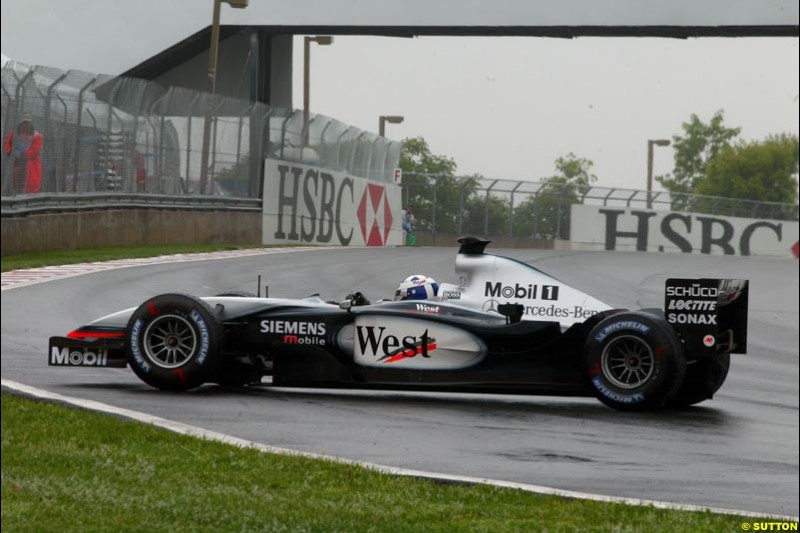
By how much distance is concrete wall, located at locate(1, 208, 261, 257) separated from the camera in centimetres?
259

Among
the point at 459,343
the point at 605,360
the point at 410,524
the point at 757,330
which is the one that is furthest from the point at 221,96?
the point at 757,330

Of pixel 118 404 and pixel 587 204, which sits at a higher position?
→ pixel 587 204

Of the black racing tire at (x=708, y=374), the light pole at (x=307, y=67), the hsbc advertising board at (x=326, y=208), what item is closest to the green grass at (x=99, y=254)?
the hsbc advertising board at (x=326, y=208)

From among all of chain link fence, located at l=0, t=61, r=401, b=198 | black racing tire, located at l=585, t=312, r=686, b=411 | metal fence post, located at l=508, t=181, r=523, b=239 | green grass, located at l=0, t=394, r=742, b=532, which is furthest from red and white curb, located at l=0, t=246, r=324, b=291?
green grass, located at l=0, t=394, r=742, b=532

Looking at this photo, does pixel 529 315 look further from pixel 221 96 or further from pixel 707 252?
pixel 221 96

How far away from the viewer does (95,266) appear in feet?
9.54

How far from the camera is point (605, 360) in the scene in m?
4.85

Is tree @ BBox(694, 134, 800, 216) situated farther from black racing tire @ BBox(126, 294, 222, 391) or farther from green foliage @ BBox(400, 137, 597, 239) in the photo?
black racing tire @ BBox(126, 294, 222, 391)

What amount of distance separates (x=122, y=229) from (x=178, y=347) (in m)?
0.61

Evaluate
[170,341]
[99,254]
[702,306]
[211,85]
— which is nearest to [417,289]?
[702,306]

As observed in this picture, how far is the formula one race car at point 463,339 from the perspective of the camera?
2.20 metres

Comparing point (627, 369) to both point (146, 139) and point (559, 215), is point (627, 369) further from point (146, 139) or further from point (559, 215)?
point (559, 215)

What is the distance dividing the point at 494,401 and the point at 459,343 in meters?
8.44

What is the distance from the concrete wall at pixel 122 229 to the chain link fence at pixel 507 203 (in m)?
0.37
